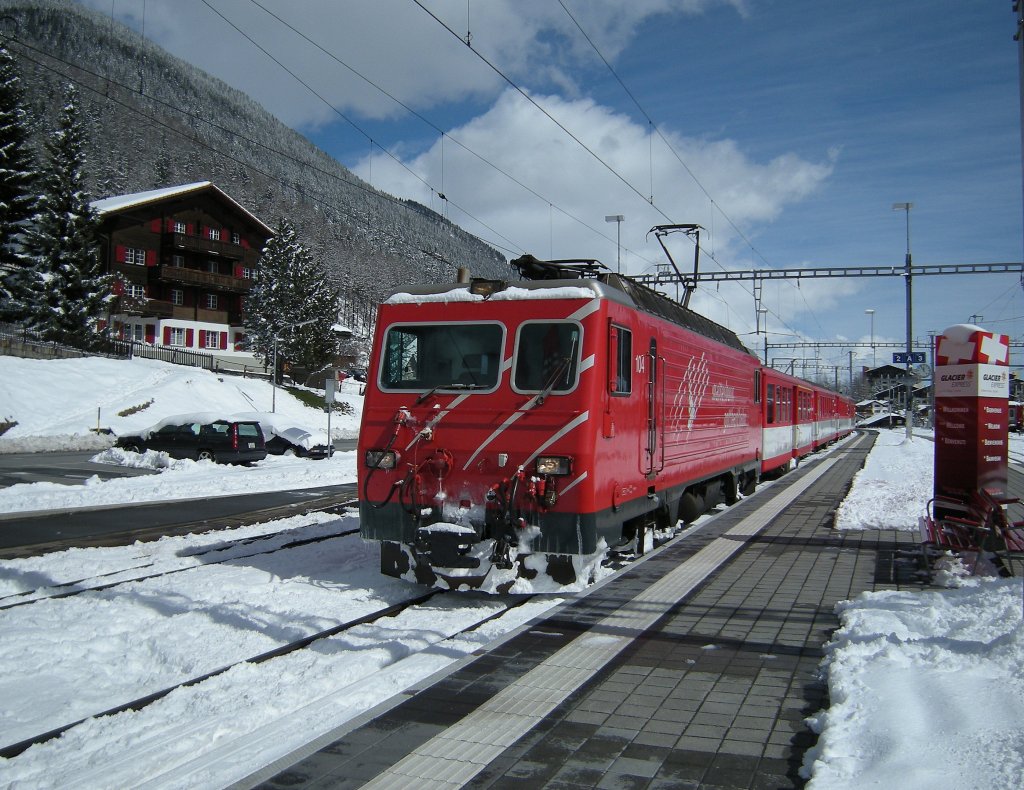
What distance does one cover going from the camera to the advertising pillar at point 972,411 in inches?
362

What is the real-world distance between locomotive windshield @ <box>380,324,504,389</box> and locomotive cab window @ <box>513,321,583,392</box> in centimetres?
23

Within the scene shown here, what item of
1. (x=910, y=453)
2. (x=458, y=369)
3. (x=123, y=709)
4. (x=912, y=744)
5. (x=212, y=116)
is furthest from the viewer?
(x=212, y=116)

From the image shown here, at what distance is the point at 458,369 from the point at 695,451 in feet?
15.3

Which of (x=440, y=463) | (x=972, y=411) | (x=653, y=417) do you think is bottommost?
(x=440, y=463)

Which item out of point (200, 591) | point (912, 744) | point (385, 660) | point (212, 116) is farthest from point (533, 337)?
point (212, 116)

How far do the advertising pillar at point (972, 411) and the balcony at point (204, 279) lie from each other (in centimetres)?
5838

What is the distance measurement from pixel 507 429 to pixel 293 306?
52.5 metres

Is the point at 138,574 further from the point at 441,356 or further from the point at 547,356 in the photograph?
the point at 547,356

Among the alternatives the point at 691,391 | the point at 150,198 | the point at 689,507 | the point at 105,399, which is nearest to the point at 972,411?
the point at 691,391

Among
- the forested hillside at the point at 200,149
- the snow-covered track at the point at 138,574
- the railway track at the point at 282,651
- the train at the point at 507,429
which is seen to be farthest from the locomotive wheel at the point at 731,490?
the forested hillside at the point at 200,149

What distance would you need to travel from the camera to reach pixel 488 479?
7.41 m

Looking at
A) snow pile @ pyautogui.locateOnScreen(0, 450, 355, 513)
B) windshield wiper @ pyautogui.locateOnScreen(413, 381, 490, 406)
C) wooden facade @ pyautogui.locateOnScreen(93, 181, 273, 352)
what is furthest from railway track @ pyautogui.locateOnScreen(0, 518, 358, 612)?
wooden facade @ pyautogui.locateOnScreen(93, 181, 273, 352)

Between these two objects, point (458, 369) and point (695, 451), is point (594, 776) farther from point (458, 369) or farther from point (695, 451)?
point (695, 451)

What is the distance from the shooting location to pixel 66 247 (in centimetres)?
4388
